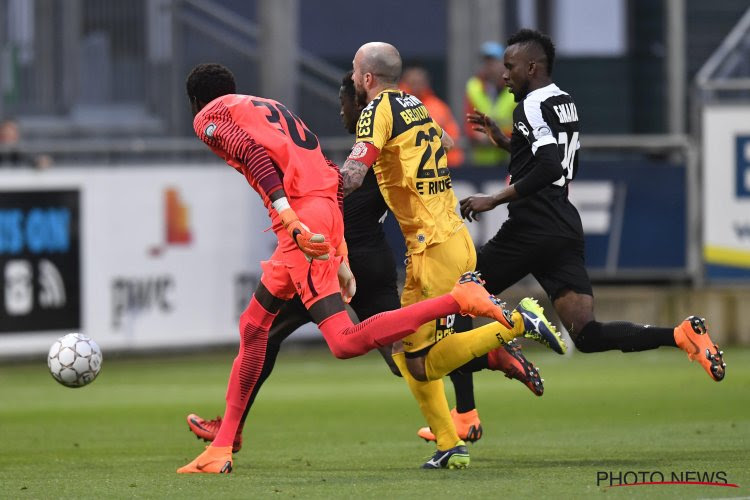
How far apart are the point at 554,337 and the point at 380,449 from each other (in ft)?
7.22

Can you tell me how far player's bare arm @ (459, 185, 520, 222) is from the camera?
8.98 metres

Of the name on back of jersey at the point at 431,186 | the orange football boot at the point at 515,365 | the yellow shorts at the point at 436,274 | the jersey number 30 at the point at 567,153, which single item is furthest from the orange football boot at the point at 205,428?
the jersey number 30 at the point at 567,153

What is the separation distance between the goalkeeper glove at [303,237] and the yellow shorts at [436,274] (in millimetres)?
871

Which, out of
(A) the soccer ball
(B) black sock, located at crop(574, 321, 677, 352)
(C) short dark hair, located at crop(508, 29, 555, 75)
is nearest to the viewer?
(B) black sock, located at crop(574, 321, 677, 352)

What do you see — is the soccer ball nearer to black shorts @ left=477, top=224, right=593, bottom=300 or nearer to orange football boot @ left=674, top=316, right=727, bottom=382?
black shorts @ left=477, top=224, right=593, bottom=300

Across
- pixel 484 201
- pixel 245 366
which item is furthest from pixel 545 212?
pixel 245 366

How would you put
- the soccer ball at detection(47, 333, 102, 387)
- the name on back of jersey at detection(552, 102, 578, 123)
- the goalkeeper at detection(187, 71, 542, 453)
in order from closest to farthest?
the name on back of jersey at detection(552, 102, 578, 123) → the goalkeeper at detection(187, 71, 542, 453) → the soccer ball at detection(47, 333, 102, 387)

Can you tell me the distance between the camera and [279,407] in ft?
43.6

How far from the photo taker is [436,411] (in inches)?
346

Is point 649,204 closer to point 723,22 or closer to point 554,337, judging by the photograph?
point 723,22

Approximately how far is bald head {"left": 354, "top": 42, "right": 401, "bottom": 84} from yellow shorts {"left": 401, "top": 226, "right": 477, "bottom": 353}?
3.08 feet

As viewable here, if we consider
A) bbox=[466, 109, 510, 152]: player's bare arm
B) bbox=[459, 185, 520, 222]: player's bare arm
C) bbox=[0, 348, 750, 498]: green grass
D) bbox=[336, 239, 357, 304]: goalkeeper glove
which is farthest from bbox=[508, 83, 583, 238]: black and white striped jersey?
bbox=[0, 348, 750, 498]: green grass

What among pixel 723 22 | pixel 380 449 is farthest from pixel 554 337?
pixel 723 22

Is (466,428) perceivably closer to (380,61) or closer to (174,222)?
(380,61)
